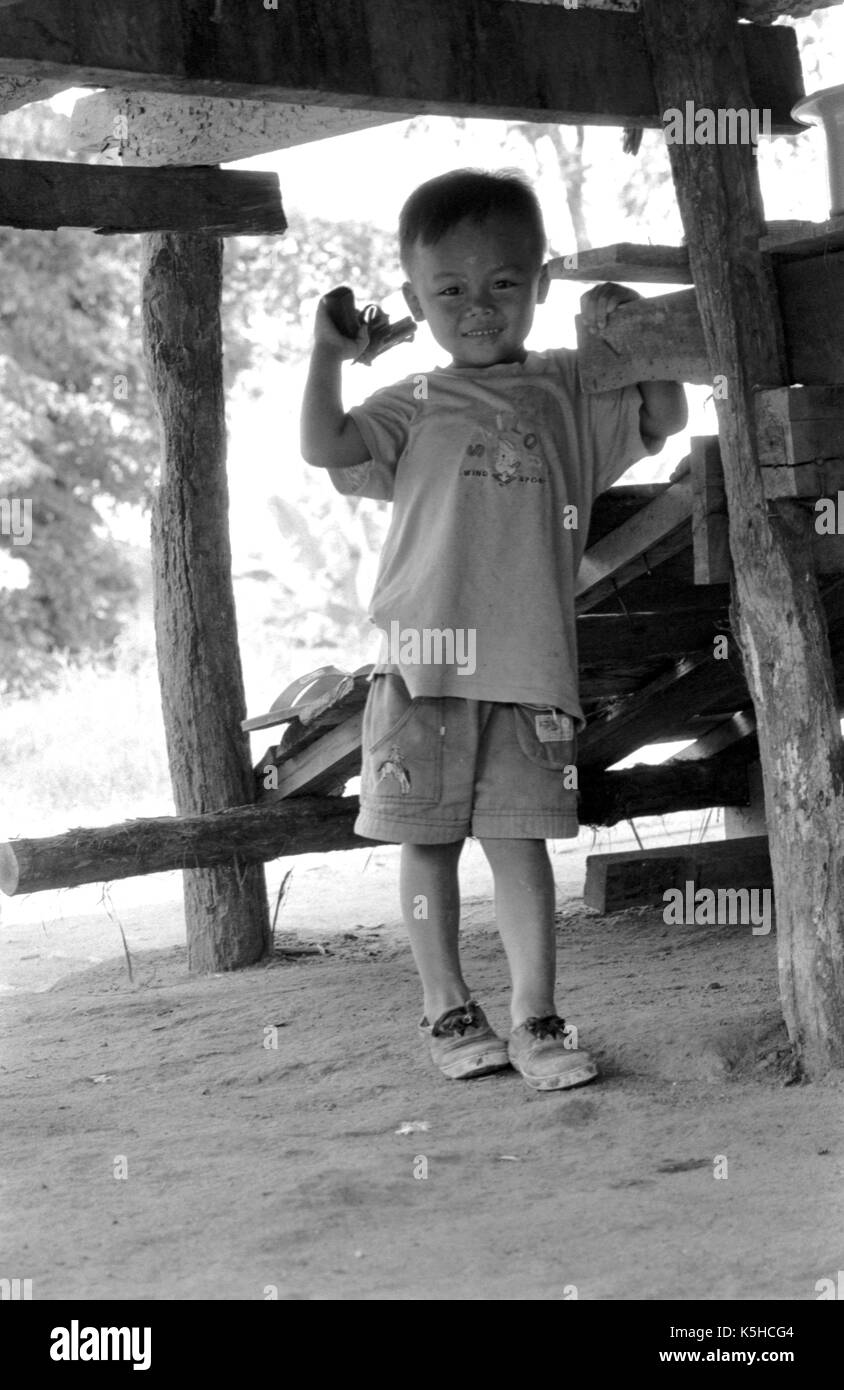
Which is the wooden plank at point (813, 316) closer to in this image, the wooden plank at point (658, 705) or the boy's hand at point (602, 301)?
the boy's hand at point (602, 301)

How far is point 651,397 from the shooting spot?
3787 mm

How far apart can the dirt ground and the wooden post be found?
10.5 inches

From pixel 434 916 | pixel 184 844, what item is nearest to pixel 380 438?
pixel 434 916

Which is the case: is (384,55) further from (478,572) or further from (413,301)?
(478,572)

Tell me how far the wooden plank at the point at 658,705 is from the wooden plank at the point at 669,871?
376mm

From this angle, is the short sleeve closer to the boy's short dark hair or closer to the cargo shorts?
the boy's short dark hair

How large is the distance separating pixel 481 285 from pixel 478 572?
650mm

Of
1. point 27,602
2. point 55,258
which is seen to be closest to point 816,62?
point 55,258

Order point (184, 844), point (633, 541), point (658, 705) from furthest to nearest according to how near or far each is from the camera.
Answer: point (658, 705), point (184, 844), point (633, 541)

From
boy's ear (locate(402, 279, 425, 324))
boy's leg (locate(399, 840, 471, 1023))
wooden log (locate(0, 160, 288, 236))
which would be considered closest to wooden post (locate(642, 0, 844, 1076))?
boy's ear (locate(402, 279, 425, 324))

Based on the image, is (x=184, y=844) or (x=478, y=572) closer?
(x=478, y=572)

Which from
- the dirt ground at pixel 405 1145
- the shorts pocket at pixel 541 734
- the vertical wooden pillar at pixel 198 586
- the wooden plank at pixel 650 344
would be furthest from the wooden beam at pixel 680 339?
the vertical wooden pillar at pixel 198 586

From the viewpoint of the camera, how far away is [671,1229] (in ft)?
8.97
